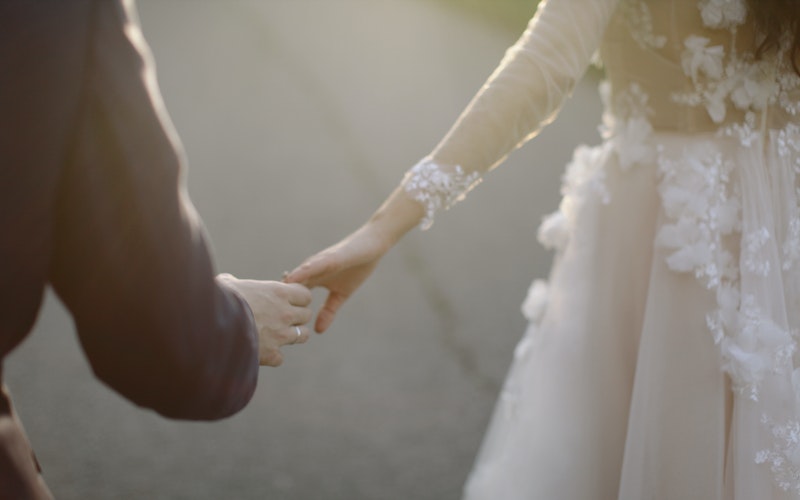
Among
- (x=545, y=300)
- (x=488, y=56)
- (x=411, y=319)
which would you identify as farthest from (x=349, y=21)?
(x=545, y=300)

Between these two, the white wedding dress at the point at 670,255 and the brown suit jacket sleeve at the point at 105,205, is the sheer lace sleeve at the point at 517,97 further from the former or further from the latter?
the brown suit jacket sleeve at the point at 105,205

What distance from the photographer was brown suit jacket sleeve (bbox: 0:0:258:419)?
95cm

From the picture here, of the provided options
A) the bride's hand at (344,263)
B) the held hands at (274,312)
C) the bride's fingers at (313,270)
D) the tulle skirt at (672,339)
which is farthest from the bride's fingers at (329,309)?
the tulle skirt at (672,339)

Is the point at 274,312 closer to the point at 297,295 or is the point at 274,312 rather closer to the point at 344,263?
the point at 297,295

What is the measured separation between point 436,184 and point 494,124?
0.17 metres

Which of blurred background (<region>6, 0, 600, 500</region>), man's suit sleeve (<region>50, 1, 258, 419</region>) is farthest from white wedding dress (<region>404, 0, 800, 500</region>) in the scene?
blurred background (<region>6, 0, 600, 500</region>)

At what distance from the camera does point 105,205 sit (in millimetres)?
1007

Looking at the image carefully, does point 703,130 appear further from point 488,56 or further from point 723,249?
point 488,56

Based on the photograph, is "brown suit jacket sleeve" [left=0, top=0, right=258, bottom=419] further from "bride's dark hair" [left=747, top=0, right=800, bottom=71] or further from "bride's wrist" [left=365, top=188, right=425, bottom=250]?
"bride's dark hair" [left=747, top=0, right=800, bottom=71]

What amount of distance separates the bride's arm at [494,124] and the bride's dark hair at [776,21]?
11.0 inches

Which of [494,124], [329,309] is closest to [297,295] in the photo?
[329,309]

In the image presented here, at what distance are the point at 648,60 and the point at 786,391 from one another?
0.72 meters

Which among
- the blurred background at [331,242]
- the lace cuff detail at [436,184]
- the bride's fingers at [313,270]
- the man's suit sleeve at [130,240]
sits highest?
the man's suit sleeve at [130,240]

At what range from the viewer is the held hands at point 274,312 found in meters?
1.60
